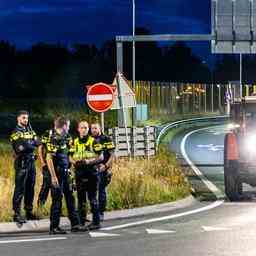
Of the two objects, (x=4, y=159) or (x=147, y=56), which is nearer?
(x=4, y=159)

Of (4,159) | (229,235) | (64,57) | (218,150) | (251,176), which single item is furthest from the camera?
(64,57)

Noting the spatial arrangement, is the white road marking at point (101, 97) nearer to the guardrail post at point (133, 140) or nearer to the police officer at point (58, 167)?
the guardrail post at point (133, 140)

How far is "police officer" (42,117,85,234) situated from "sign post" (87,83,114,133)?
750 centimetres

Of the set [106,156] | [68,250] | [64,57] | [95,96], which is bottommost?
[68,250]

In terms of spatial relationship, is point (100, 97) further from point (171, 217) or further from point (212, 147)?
point (212, 147)

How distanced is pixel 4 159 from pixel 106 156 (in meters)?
6.58

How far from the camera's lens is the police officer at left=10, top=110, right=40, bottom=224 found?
12.9 m

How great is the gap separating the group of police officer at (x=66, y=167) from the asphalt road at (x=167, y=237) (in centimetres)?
44

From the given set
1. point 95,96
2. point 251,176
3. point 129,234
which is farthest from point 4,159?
point 129,234

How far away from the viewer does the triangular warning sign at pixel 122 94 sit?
70.3ft

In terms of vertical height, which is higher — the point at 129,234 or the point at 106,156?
the point at 106,156

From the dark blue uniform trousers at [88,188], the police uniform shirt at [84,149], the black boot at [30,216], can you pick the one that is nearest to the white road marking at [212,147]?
the black boot at [30,216]

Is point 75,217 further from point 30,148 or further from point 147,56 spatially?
point 147,56

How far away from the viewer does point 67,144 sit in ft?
40.4
